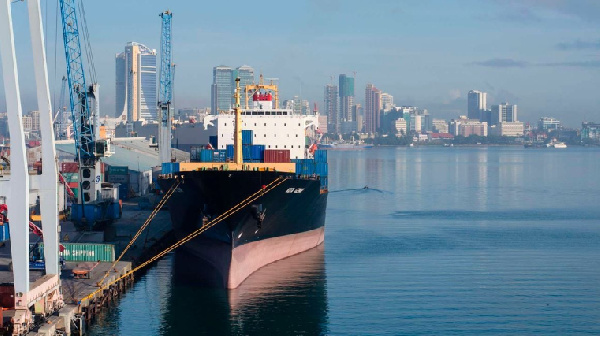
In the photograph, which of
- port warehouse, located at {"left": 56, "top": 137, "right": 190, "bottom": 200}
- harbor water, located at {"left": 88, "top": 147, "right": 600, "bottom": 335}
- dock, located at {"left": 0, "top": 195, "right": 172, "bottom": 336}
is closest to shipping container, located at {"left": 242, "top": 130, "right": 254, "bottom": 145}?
harbor water, located at {"left": 88, "top": 147, "right": 600, "bottom": 335}

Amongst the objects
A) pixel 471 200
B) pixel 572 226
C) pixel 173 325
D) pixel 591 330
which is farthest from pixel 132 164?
pixel 591 330

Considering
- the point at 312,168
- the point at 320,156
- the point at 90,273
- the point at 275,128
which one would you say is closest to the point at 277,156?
the point at 312,168

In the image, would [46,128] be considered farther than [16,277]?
Yes

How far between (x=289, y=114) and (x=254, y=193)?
1385cm

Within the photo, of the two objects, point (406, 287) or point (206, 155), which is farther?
point (206, 155)

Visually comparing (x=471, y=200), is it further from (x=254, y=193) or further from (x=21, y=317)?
(x=21, y=317)

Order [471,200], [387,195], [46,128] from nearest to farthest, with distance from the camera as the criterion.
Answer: [46,128], [471,200], [387,195]

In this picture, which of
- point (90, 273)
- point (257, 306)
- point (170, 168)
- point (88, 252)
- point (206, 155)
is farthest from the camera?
point (206, 155)

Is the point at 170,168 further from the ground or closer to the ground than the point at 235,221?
further from the ground

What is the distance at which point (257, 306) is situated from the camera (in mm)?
25969

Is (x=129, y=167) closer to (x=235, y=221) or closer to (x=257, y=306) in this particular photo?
(x=235, y=221)

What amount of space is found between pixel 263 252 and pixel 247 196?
3109 mm

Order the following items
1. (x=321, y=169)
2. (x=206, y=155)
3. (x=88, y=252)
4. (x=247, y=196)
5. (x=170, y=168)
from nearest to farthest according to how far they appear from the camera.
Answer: (x=247, y=196) < (x=88, y=252) < (x=170, y=168) < (x=206, y=155) < (x=321, y=169)

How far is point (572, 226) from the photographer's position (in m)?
46.3
